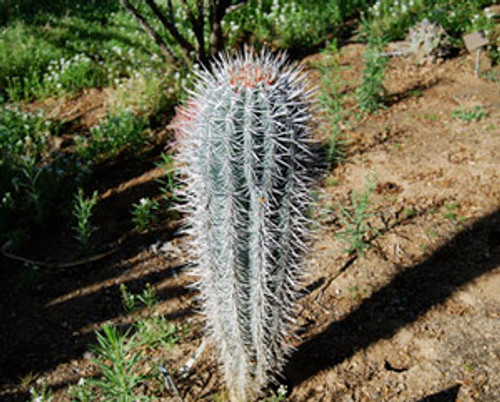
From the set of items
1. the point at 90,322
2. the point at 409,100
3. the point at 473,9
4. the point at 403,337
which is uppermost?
the point at 473,9

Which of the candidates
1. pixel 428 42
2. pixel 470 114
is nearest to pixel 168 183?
pixel 470 114

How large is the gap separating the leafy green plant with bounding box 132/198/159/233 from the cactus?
3.37 metres

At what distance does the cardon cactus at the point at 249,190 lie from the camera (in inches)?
78.8

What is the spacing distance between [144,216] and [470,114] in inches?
117

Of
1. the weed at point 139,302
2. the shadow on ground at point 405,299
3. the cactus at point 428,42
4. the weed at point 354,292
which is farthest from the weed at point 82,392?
the cactus at point 428,42

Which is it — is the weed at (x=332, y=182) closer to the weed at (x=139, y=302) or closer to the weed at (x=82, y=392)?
the weed at (x=139, y=302)

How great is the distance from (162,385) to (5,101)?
13.9 ft

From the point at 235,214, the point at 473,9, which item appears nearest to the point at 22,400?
the point at 235,214

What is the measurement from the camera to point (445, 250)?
11.7 feet

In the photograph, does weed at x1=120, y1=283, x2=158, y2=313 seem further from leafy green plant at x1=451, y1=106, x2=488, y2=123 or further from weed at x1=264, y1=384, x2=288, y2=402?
leafy green plant at x1=451, y1=106, x2=488, y2=123

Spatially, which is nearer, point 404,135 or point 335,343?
point 335,343

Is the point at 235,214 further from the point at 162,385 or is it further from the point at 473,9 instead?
the point at 473,9

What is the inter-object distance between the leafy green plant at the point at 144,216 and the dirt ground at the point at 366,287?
0.09 metres

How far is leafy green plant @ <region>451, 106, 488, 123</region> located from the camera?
4.70 m
